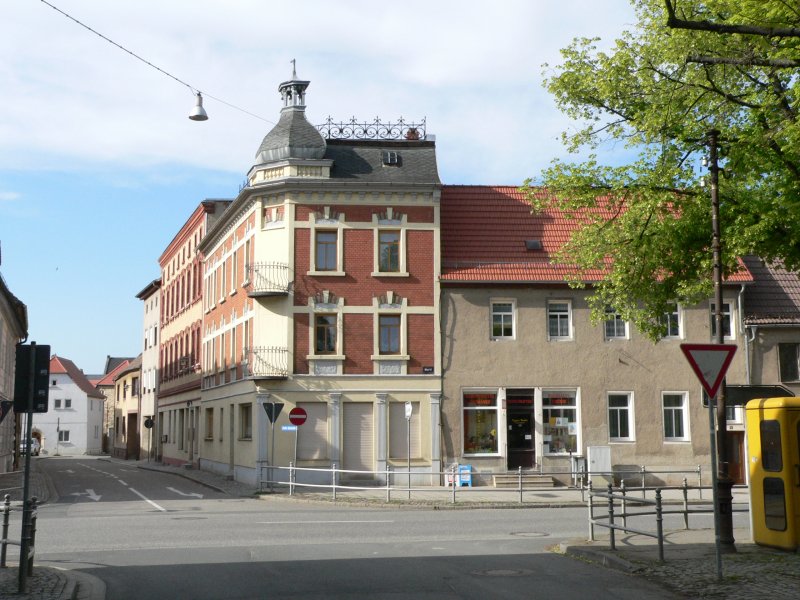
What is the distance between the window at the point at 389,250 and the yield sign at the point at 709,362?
22288 mm

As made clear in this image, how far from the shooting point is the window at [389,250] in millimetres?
33438

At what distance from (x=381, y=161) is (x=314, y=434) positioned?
974 centimetres

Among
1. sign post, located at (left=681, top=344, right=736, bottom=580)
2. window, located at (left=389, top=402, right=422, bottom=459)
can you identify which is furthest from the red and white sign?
sign post, located at (left=681, top=344, right=736, bottom=580)

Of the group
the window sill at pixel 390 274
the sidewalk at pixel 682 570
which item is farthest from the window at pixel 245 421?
the sidewalk at pixel 682 570

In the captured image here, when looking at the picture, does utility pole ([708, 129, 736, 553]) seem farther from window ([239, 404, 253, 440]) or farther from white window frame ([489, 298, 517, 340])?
window ([239, 404, 253, 440])

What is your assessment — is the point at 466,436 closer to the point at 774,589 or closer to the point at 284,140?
the point at 284,140

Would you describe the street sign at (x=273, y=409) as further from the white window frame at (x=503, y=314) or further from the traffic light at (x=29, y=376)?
the traffic light at (x=29, y=376)

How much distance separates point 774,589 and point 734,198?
10.1 metres

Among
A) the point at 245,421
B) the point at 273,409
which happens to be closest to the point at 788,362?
the point at 273,409

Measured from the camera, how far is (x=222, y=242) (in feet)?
136

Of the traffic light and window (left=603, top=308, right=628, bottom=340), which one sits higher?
window (left=603, top=308, right=628, bottom=340)

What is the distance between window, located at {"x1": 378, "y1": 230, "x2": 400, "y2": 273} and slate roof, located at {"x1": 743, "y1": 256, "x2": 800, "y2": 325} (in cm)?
1224

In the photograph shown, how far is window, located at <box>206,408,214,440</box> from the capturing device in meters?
42.8

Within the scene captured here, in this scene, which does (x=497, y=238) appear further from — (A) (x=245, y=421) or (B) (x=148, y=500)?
(B) (x=148, y=500)
